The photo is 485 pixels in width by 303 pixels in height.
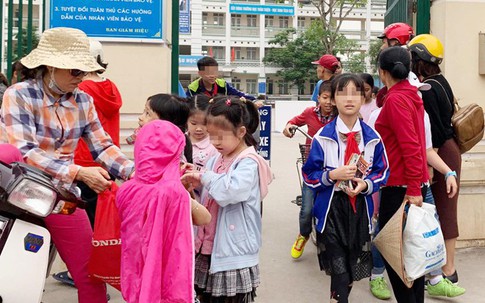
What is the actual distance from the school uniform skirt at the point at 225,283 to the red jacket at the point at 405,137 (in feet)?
3.79

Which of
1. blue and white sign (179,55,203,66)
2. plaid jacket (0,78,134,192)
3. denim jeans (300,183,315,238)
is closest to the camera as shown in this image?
plaid jacket (0,78,134,192)

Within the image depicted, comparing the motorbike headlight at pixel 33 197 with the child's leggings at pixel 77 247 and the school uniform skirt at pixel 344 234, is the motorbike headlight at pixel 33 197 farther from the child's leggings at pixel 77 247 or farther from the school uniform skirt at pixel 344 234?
the school uniform skirt at pixel 344 234

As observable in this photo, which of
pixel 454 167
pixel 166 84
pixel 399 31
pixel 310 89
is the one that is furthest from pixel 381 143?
pixel 310 89

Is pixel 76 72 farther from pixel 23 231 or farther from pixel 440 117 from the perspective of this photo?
pixel 440 117

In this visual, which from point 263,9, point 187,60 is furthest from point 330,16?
point 187,60

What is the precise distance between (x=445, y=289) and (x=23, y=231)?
3.02 metres

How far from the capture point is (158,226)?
2.38 meters

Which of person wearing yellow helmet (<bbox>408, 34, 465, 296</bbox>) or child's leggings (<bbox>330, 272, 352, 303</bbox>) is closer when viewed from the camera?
child's leggings (<bbox>330, 272, 352, 303</bbox>)

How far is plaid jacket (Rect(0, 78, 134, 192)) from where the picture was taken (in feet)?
8.96

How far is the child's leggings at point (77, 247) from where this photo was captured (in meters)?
2.79

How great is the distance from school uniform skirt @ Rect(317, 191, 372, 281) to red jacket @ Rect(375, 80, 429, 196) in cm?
31

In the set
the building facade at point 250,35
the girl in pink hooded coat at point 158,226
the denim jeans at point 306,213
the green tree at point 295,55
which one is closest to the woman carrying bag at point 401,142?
the denim jeans at point 306,213

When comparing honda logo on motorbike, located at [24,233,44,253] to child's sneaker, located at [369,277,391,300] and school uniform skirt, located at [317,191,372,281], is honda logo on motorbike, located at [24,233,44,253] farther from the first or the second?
child's sneaker, located at [369,277,391,300]

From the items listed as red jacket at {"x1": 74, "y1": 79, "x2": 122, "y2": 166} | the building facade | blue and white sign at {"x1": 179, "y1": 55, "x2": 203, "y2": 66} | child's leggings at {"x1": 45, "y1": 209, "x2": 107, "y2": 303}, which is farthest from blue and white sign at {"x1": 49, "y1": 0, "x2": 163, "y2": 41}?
the building facade
